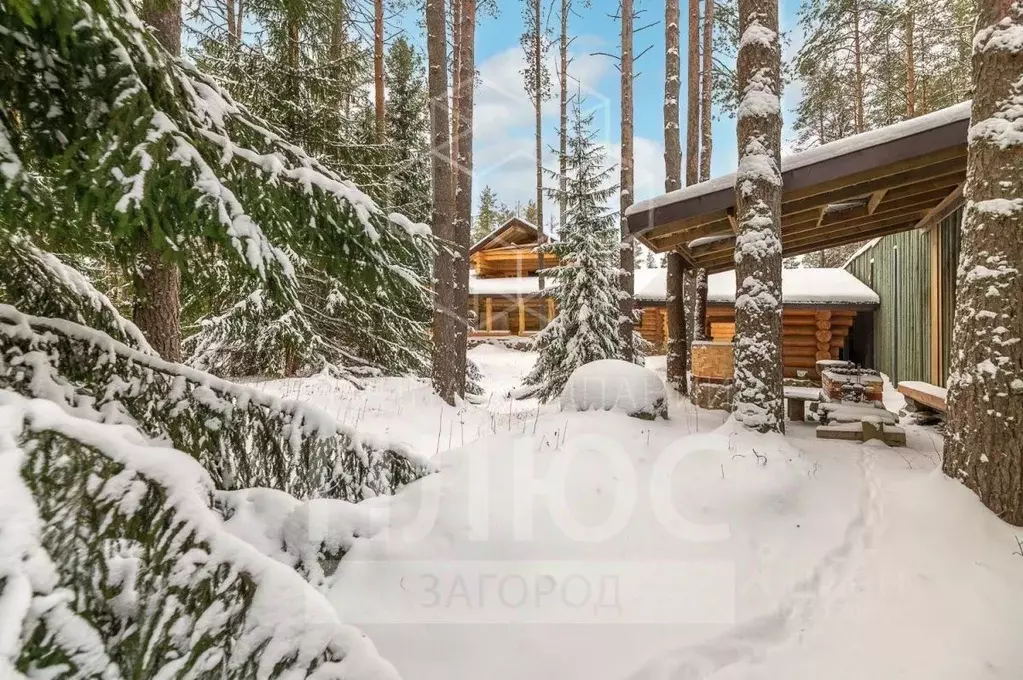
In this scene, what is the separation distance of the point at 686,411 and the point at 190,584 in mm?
7221

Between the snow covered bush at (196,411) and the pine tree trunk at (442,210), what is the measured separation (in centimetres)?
551

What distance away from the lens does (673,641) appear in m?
2.52

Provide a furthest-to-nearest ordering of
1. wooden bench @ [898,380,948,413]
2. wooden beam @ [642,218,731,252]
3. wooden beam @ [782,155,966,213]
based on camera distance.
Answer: wooden beam @ [642,218,731,252] < wooden bench @ [898,380,948,413] < wooden beam @ [782,155,966,213]

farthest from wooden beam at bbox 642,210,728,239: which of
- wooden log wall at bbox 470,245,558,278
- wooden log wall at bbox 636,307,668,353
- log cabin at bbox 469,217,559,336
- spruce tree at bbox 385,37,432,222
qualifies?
wooden log wall at bbox 470,245,558,278

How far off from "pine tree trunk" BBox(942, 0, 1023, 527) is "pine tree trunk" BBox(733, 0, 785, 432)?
4.90 feet

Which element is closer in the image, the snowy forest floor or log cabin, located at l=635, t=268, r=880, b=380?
the snowy forest floor

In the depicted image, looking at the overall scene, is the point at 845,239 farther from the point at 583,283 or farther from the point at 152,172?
the point at 152,172

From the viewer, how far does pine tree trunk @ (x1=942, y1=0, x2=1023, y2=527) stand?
3311 mm

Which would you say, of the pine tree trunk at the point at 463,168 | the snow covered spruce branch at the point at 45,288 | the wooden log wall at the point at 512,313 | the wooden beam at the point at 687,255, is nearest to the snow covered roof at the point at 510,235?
the wooden log wall at the point at 512,313

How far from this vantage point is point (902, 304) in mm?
10891

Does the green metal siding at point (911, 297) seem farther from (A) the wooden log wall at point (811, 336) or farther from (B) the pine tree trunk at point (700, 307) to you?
(B) the pine tree trunk at point (700, 307)

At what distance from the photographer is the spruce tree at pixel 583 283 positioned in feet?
33.3

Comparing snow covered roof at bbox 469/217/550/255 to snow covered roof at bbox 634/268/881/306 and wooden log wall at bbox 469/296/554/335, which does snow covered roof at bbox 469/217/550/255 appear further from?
snow covered roof at bbox 634/268/881/306

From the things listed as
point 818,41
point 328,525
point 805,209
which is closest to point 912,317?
point 805,209
